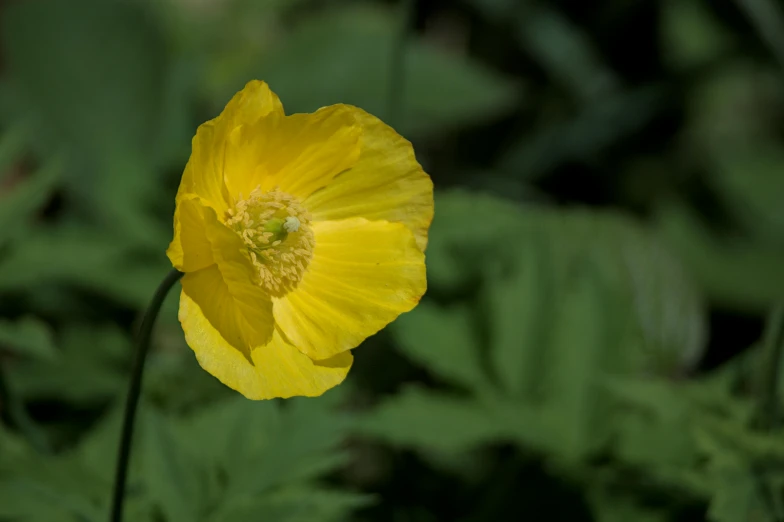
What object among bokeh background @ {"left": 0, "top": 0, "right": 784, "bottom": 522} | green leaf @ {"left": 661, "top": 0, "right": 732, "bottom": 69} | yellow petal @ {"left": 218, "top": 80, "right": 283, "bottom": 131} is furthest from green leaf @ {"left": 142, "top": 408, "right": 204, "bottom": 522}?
green leaf @ {"left": 661, "top": 0, "right": 732, "bottom": 69}


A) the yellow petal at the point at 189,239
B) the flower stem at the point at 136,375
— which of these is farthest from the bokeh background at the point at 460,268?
the yellow petal at the point at 189,239

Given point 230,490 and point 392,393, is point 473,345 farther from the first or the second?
point 230,490

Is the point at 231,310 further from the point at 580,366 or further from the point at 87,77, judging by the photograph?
the point at 87,77

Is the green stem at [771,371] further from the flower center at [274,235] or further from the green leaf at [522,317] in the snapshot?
the flower center at [274,235]

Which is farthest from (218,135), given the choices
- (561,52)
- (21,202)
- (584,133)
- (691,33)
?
(691,33)

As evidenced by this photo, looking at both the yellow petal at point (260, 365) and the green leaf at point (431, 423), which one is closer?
the yellow petal at point (260, 365)

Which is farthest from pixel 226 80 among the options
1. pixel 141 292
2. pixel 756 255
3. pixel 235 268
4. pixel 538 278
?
pixel 235 268
